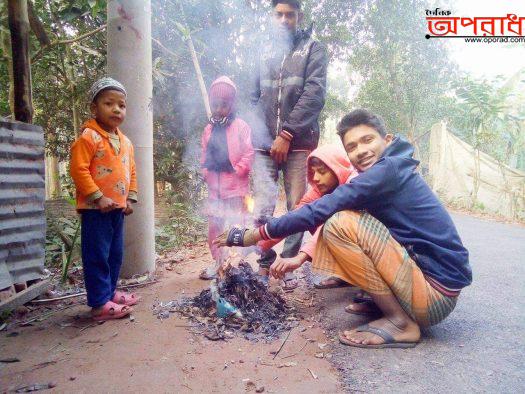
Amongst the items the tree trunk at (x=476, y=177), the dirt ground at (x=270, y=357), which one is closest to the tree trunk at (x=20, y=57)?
the dirt ground at (x=270, y=357)

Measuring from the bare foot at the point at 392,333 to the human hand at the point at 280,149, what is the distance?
5.76ft

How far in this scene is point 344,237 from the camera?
2.30m

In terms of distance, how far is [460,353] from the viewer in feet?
7.09

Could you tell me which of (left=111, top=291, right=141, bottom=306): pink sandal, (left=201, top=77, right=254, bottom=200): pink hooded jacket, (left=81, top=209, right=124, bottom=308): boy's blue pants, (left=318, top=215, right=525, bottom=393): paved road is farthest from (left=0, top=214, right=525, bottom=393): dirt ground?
(left=201, top=77, right=254, bottom=200): pink hooded jacket

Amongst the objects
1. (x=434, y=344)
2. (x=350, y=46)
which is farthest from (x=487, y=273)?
(x=350, y=46)

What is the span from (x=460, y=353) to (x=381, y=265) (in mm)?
685

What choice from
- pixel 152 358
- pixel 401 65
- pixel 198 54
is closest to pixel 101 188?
pixel 152 358

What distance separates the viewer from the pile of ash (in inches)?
100

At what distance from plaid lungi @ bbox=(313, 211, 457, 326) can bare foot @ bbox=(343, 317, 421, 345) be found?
0.07 meters

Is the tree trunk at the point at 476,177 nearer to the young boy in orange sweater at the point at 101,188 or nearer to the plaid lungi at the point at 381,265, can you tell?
the plaid lungi at the point at 381,265

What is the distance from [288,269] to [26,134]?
2353mm

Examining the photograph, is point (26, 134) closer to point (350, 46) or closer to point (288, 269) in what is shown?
point (288, 269)

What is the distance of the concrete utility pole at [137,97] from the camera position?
3.51 meters

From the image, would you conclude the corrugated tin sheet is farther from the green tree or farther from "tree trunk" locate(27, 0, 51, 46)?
the green tree
